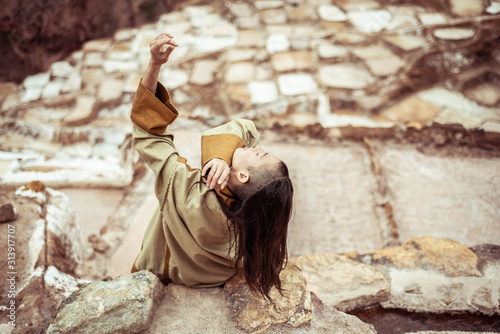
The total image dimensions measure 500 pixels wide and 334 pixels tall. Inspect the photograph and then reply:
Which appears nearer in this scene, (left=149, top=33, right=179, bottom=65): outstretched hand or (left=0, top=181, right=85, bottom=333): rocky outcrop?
(left=149, top=33, right=179, bottom=65): outstretched hand

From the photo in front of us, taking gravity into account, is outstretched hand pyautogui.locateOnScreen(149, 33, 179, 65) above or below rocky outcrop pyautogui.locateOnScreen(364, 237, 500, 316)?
above

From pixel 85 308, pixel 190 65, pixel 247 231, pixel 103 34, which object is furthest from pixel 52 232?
pixel 103 34

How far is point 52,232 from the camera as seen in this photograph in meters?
2.17

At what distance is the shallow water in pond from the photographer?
6.62 ft

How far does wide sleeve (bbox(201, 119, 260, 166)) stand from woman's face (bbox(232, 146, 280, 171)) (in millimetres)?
42

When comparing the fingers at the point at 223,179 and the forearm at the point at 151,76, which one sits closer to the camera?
the fingers at the point at 223,179

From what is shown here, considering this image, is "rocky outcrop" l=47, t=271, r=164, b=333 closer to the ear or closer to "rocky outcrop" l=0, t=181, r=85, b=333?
"rocky outcrop" l=0, t=181, r=85, b=333

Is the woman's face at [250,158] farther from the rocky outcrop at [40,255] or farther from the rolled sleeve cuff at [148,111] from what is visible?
the rocky outcrop at [40,255]

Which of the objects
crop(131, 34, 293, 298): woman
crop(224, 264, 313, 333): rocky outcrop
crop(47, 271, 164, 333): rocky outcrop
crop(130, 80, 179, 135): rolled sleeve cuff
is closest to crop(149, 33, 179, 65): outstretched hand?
crop(131, 34, 293, 298): woman

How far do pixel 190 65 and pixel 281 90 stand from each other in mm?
1549

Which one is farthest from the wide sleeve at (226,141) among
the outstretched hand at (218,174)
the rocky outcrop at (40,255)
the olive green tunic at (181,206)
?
the rocky outcrop at (40,255)

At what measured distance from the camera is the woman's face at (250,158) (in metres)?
1.52

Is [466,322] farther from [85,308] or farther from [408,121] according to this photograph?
[408,121]

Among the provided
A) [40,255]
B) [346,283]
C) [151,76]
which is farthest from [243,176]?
[40,255]
